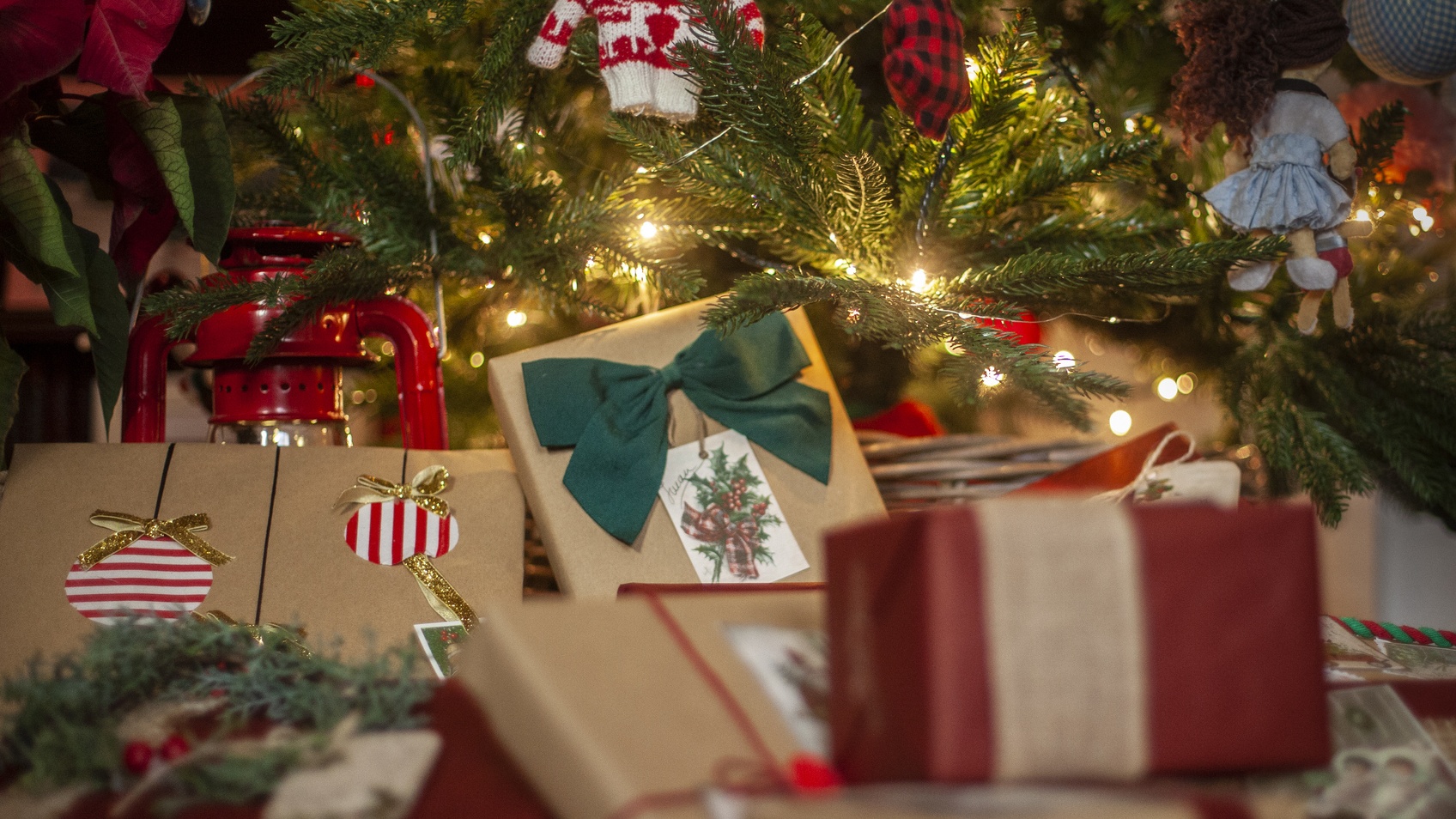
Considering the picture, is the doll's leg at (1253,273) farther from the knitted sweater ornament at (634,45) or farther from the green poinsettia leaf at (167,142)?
the green poinsettia leaf at (167,142)

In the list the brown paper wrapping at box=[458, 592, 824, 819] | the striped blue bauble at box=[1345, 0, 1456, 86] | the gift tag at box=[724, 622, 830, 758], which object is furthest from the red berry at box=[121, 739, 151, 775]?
the striped blue bauble at box=[1345, 0, 1456, 86]

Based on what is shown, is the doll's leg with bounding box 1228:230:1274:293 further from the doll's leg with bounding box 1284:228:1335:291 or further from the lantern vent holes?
the lantern vent holes

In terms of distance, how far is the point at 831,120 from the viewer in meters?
0.77

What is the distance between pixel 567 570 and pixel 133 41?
474 mm

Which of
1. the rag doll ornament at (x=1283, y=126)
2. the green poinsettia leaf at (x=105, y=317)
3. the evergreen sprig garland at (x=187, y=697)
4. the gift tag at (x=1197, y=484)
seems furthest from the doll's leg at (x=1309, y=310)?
the green poinsettia leaf at (x=105, y=317)

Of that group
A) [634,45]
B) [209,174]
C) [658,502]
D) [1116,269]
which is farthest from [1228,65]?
[209,174]

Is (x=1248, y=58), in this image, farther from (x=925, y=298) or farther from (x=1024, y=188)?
(x=925, y=298)

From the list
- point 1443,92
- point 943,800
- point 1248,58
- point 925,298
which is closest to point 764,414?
point 925,298

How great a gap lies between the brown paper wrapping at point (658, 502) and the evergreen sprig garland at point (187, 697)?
0.89 ft

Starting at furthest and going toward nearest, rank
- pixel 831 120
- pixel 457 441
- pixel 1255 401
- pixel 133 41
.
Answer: pixel 457 441, pixel 1255 401, pixel 831 120, pixel 133 41

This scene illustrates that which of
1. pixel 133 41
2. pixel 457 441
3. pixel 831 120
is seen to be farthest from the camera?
pixel 457 441

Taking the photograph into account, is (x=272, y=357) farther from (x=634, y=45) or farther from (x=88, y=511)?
(x=634, y=45)

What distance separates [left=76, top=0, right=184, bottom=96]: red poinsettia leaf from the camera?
0.66 m

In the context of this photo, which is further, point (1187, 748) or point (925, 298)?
point (925, 298)
